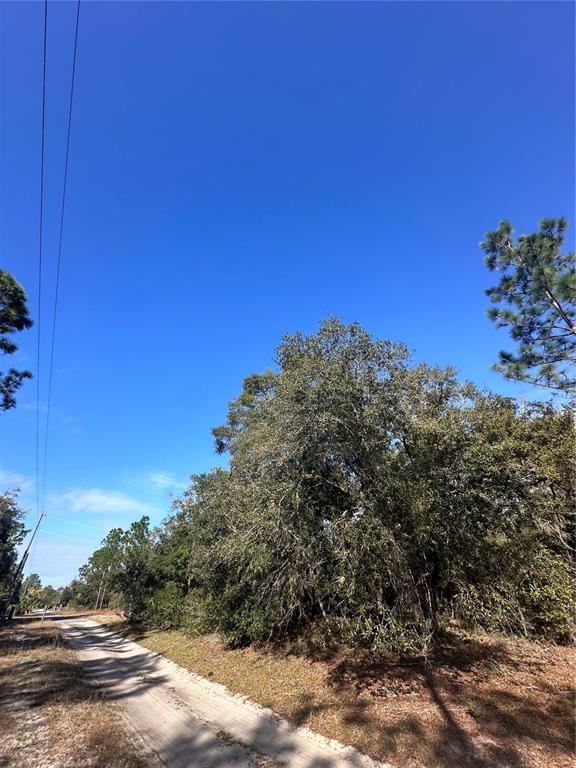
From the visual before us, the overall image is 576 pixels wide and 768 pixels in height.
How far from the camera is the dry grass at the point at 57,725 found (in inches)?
209

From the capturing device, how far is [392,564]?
7660 millimetres

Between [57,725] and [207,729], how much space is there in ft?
8.62

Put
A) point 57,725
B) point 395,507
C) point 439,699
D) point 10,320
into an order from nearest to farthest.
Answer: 1. point 57,725
2. point 439,699
3. point 395,507
4. point 10,320

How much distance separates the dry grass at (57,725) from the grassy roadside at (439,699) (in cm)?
304

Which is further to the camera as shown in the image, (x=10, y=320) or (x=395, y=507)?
(x=10, y=320)

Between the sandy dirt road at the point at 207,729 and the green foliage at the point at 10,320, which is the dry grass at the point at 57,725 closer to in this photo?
the sandy dirt road at the point at 207,729

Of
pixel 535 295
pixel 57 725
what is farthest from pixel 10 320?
pixel 535 295

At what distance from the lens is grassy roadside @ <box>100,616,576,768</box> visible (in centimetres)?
534

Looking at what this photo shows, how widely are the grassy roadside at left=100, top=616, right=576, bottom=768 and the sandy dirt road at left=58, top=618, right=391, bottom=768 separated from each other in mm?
407

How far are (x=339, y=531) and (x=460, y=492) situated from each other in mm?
2772

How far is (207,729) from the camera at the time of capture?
663cm

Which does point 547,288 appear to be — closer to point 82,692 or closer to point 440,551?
point 440,551

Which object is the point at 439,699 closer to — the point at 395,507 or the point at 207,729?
the point at 395,507

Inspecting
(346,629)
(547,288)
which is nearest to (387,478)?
(346,629)
